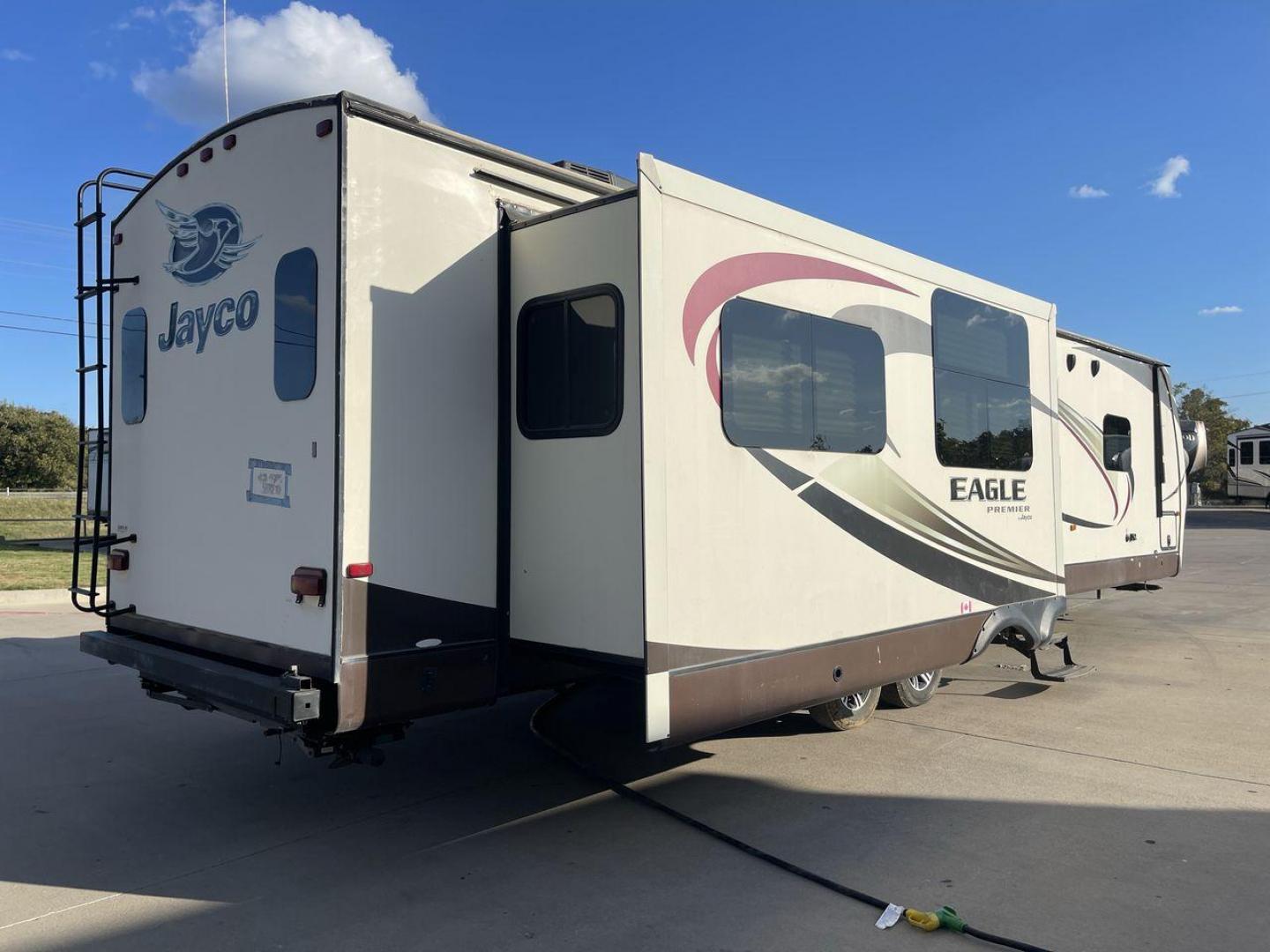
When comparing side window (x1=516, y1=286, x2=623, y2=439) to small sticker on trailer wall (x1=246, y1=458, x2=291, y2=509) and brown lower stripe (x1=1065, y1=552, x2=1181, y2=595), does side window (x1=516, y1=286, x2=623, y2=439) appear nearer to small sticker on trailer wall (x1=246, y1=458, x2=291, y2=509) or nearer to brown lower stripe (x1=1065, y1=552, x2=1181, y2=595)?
small sticker on trailer wall (x1=246, y1=458, x2=291, y2=509)

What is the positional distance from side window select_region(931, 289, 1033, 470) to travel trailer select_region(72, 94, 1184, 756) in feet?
1.88

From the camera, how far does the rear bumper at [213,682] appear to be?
3959 millimetres

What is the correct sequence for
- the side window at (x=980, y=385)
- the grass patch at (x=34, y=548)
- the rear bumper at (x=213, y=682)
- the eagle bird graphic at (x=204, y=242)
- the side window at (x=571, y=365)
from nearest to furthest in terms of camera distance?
the rear bumper at (x=213, y=682)
the side window at (x=571, y=365)
the eagle bird graphic at (x=204, y=242)
the side window at (x=980, y=385)
the grass patch at (x=34, y=548)

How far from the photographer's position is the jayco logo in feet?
15.3

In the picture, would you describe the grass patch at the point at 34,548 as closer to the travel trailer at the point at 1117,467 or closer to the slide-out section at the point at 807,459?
the slide-out section at the point at 807,459

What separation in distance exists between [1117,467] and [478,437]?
24.5ft

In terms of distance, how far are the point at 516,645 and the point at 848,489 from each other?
2032 millimetres

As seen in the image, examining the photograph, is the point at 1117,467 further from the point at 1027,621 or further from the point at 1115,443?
the point at 1027,621

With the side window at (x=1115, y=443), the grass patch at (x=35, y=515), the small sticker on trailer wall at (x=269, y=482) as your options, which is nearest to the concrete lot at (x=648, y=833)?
the small sticker on trailer wall at (x=269, y=482)

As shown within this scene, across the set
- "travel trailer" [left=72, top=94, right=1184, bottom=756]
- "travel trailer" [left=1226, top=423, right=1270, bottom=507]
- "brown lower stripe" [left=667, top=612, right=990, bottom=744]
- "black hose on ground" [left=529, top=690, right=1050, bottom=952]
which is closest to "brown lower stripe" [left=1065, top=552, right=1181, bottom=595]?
"brown lower stripe" [left=667, top=612, right=990, bottom=744]

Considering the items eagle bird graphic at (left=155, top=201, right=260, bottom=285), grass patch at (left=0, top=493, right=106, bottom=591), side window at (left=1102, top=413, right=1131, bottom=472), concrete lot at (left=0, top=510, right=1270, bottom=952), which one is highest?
eagle bird graphic at (left=155, top=201, right=260, bottom=285)

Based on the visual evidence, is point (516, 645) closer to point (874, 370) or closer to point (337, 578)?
point (337, 578)

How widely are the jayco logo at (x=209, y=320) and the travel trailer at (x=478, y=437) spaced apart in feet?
0.07

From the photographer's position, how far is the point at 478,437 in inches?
181
